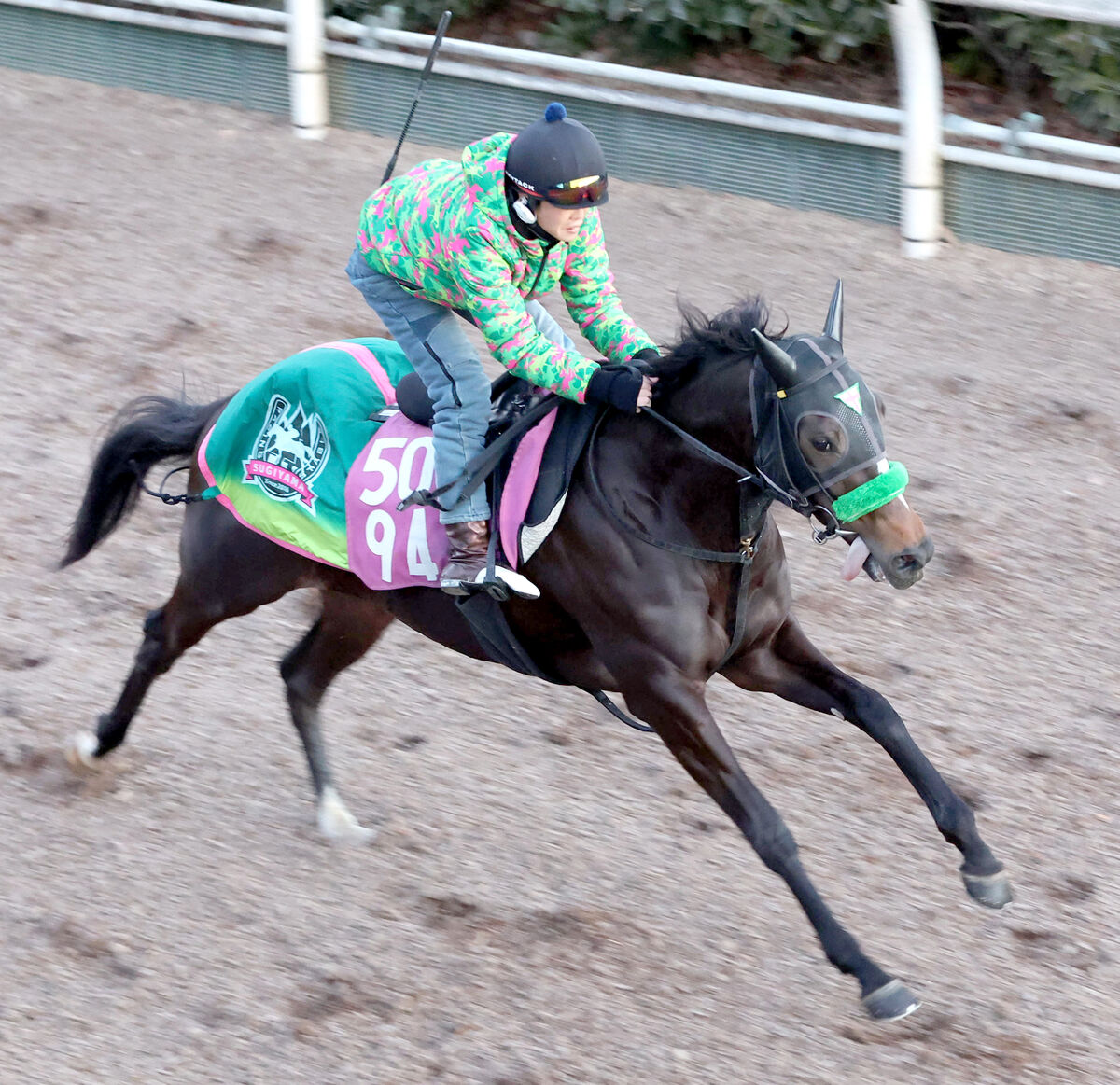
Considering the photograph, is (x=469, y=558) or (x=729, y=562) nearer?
(x=729, y=562)

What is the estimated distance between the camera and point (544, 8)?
10281 millimetres

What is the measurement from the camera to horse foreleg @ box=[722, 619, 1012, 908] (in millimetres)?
3770

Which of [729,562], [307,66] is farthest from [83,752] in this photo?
[307,66]

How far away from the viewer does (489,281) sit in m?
3.69

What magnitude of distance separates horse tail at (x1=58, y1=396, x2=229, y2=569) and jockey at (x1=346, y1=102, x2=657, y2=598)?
3.39 ft

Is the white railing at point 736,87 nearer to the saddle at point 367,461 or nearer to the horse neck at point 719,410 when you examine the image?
the saddle at point 367,461

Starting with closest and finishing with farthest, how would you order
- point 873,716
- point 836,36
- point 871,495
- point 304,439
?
1. point 871,495
2. point 873,716
3. point 304,439
4. point 836,36

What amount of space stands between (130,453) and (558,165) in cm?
211

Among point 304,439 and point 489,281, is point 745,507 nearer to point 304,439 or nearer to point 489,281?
point 489,281

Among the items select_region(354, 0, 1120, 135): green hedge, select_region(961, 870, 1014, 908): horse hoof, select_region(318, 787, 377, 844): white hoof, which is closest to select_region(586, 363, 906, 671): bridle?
select_region(961, 870, 1014, 908): horse hoof

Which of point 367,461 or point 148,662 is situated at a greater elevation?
point 367,461

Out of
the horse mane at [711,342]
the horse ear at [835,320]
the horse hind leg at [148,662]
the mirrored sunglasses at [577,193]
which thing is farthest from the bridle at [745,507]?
the horse hind leg at [148,662]

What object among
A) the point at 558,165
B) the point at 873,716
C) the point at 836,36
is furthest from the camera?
the point at 836,36

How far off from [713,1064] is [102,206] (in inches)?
272
